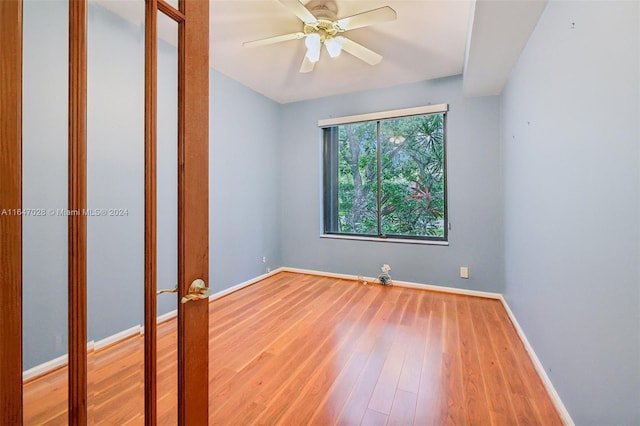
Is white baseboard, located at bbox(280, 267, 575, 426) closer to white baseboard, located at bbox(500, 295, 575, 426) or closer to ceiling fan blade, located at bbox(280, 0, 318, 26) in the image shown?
white baseboard, located at bbox(500, 295, 575, 426)

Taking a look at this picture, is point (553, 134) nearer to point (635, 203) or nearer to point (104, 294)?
point (635, 203)

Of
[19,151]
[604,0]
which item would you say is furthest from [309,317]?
[604,0]

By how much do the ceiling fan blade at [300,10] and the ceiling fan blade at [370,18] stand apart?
185 mm

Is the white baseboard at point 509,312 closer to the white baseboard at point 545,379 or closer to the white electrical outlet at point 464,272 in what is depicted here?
the white baseboard at point 545,379

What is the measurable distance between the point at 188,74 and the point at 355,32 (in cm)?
204

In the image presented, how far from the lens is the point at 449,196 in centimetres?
338

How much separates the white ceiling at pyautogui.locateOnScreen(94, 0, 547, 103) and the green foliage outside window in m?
0.57

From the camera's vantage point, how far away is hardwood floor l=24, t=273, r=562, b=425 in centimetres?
79

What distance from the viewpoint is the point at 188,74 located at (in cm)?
88

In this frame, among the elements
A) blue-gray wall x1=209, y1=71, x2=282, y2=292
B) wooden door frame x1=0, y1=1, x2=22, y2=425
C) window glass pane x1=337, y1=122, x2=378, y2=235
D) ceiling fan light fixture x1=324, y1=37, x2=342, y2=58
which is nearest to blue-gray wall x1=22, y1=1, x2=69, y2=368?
wooden door frame x1=0, y1=1, x2=22, y2=425

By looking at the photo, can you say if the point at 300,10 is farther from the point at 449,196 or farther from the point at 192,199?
the point at 449,196

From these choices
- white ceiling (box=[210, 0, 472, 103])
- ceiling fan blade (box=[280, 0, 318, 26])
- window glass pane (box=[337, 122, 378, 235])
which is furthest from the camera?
window glass pane (box=[337, 122, 378, 235])

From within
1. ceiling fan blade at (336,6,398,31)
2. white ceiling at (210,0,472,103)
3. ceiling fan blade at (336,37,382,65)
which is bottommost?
ceiling fan blade at (336,6,398,31)

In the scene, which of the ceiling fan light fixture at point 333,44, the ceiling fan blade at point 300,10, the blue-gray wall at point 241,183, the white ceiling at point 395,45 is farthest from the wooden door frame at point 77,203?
the blue-gray wall at point 241,183
